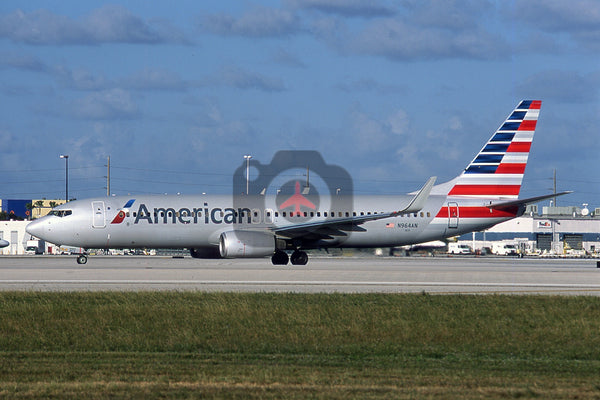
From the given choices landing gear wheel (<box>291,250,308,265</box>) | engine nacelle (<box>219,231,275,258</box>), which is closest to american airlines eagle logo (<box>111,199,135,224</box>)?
engine nacelle (<box>219,231,275,258</box>)

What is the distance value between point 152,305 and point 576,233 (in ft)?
293

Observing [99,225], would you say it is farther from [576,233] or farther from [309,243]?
[576,233]

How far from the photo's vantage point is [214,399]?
10.9 m

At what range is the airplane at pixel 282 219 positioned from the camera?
142 feet

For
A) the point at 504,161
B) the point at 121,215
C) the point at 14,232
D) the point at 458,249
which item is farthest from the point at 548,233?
the point at 121,215

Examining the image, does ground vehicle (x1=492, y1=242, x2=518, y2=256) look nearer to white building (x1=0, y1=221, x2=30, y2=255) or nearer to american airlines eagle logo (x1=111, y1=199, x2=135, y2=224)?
american airlines eagle logo (x1=111, y1=199, x2=135, y2=224)

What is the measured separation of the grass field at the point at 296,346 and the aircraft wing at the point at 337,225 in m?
17.7

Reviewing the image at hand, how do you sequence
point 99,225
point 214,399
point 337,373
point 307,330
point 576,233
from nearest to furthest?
1. point 214,399
2. point 337,373
3. point 307,330
4. point 99,225
5. point 576,233

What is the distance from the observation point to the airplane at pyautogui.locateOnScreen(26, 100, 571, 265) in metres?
43.4

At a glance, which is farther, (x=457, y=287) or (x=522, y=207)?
(x=522, y=207)

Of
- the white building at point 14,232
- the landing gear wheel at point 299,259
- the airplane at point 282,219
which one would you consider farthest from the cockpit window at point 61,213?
the white building at point 14,232

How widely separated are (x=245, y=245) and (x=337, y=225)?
5.44 metres

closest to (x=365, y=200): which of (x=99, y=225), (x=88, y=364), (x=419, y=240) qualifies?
(x=419, y=240)

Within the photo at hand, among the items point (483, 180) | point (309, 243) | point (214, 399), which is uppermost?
point (483, 180)
